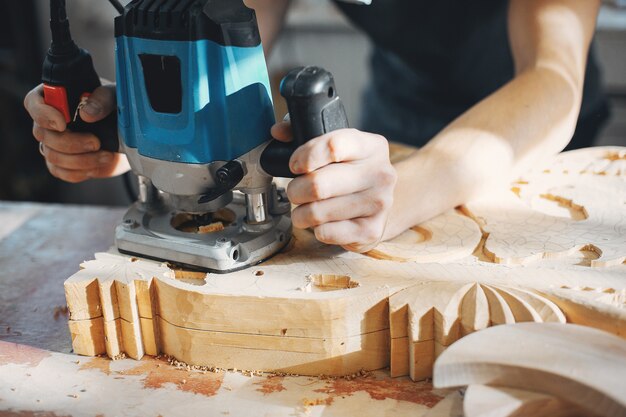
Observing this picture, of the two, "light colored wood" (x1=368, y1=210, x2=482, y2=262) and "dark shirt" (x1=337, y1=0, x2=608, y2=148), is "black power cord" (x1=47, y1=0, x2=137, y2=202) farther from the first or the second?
"dark shirt" (x1=337, y1=0, x2=608, y2=148)

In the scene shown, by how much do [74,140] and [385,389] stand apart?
0.65 m

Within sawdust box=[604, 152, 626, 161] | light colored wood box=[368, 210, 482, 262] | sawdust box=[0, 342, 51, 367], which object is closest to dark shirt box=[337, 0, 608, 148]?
sawdust box=[604, 152, 626, 161]

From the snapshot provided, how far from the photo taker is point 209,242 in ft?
3.54

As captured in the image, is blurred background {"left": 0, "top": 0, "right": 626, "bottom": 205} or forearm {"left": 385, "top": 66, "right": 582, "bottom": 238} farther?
blurred background {"left": 0, "top": 0, "right": 626, "bottom": 205}

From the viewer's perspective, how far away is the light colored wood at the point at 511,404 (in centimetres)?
82

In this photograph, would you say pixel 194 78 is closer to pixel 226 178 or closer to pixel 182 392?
pixel 226 178

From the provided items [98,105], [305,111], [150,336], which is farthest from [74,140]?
[305,111]

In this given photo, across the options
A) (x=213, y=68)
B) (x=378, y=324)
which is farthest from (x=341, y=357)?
(x=213, y=68)

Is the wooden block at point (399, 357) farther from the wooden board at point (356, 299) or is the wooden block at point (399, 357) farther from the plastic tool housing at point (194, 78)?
the plastic tool housing at point (194, 78)

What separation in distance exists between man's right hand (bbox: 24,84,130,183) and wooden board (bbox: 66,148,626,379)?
8.3 inches

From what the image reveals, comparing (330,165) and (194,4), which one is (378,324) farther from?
(194,4)

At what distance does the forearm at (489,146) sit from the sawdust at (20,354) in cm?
56

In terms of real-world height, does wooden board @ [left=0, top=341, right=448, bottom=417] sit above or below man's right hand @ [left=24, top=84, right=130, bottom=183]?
below

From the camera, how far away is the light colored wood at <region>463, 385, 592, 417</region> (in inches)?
32.2
